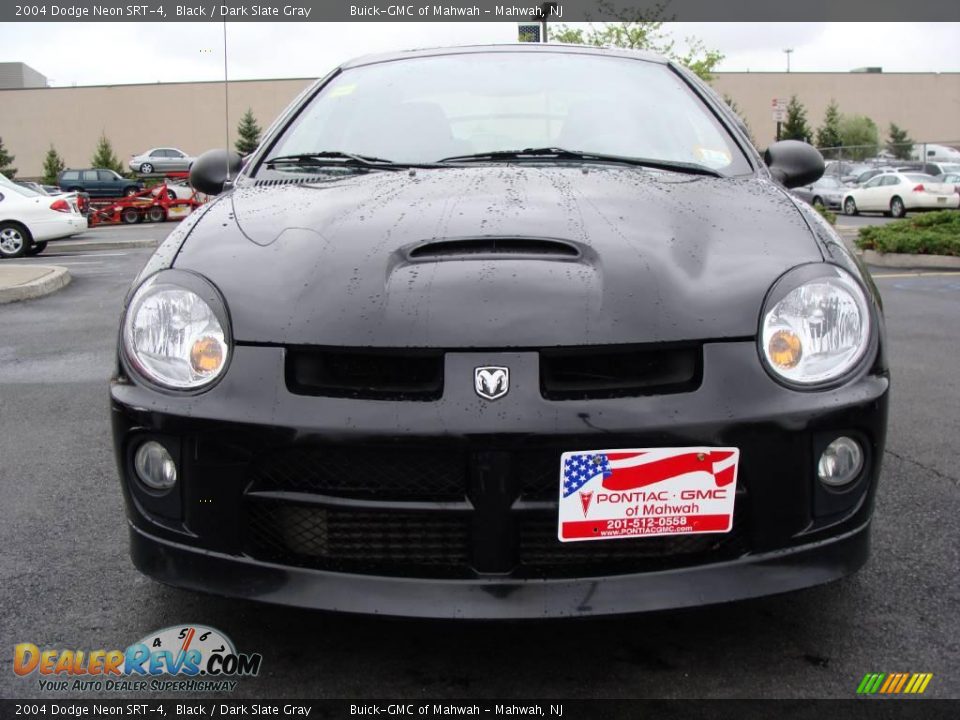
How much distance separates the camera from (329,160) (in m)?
2.98

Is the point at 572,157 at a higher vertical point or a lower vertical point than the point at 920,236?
higher

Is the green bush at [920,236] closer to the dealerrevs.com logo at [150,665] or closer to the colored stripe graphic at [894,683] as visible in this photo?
the colored stripe graphic at [894,683]

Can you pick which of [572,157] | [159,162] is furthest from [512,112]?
[159,162]

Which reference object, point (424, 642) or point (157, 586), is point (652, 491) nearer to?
point (424, 642)

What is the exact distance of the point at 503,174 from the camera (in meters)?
2.69

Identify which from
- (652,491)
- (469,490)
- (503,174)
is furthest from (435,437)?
(503,174)

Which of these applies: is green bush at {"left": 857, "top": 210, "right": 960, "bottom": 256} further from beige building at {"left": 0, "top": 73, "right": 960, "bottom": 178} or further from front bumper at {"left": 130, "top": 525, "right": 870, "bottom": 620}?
beige building at {"left": 0, "top": 73, "right": 960, "bottom": 178}

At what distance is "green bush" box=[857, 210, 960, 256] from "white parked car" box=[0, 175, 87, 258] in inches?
499

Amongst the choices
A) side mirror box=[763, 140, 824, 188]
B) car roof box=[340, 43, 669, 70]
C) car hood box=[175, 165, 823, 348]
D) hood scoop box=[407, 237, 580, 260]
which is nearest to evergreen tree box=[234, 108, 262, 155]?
car roof box=[340, 43, 669, 70]

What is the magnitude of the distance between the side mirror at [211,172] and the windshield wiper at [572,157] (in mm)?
812

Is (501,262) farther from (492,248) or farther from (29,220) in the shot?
(29,220)

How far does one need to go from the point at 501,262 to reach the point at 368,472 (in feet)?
1.74

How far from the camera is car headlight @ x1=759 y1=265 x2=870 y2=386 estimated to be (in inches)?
79.1

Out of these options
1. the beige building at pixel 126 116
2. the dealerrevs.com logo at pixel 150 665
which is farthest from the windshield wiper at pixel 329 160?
the beige building at pixel 126 116
